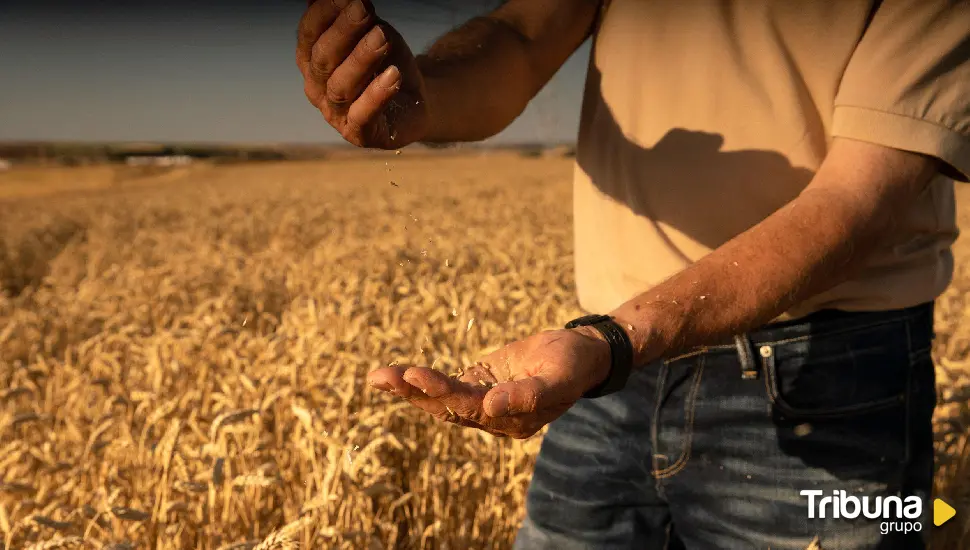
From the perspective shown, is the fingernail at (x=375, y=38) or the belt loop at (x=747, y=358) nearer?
the fingernail at (x=375, y=38)

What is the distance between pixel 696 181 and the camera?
1.72 m

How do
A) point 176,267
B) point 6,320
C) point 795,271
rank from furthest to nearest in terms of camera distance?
point 176,267 < point 6,320 < point 795,271

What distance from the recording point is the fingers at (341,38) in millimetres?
1096

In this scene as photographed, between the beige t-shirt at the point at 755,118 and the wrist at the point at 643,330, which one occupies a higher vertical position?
the beige t-shirt at the point at 755,118

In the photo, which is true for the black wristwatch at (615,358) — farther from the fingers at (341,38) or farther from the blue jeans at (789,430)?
the blue jeans at (789,430)

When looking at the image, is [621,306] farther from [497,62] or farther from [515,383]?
[497,62]

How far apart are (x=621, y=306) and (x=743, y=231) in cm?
53

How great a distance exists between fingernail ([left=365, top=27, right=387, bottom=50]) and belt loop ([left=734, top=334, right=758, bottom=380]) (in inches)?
38.5

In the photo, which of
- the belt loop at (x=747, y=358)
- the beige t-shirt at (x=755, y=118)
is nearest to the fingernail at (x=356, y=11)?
the beige t-shirt at (x=755, y=118)

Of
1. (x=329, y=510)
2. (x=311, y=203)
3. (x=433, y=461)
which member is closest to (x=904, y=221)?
(x=329, y=510)

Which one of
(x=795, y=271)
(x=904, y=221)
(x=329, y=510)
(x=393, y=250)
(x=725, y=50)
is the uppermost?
(x=393, y=250)

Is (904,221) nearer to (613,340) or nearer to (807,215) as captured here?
(807,215)

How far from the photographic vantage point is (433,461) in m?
3.09

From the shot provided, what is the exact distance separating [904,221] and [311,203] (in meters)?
15.6
